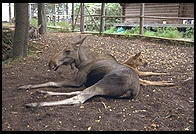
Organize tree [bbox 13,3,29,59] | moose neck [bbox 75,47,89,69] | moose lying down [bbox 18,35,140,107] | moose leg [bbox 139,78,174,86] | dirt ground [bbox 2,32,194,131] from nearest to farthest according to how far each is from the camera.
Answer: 1. dirt ground [bbox 2,32,194,131]
2. moose lying down [bbox 18,35,140,107]
3. moose neck [bbox 75,47,89,69]
4. moose leg [bbox 139,78,174,86]
5. tree [bbox 13,3,29,59]

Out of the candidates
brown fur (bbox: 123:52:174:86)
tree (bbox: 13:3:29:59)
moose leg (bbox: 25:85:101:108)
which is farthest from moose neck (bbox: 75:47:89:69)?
tree (bbox: 13:3:29:59)

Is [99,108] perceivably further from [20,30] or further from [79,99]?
[20,30]

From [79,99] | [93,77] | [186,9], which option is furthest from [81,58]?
[186,9]

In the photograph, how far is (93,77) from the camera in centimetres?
509

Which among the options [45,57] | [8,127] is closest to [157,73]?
[45,57]

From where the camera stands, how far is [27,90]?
16.5 feet

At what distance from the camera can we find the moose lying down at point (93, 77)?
451 centimetres

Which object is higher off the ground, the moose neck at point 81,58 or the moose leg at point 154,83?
the moose neck at point 81,58

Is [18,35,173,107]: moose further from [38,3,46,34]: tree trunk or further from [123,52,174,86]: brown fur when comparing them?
[38,3,46,34]: tree trunk

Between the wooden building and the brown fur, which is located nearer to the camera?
the brown fur

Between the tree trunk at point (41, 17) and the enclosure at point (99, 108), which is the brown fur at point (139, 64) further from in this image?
the tree trunk at point (41, 17)

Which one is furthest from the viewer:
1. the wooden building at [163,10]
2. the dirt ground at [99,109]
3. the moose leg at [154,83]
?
the wooden building at [163,10]

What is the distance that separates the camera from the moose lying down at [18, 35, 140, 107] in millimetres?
4508

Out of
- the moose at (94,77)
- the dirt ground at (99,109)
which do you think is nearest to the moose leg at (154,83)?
the moose at (94,77)
